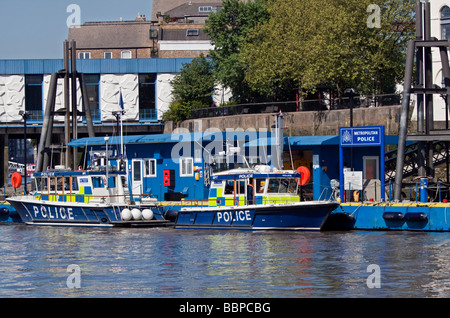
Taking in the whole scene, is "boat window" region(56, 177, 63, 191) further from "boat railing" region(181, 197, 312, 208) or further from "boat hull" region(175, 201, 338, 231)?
"boat hull" region(175, 201, 338, 231)

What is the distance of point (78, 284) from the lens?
73.2ft

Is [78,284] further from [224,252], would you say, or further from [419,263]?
[419,263]

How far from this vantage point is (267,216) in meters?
34.6

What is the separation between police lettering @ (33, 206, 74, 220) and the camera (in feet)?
130

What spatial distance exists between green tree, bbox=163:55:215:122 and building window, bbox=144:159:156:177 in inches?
736

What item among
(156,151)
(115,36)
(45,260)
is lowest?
(45,260)

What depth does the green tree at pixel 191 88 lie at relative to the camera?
64256mm

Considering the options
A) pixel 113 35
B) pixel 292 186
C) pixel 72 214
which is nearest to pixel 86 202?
pixel 72 214

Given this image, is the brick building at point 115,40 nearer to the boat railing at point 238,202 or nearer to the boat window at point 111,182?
the boat window at point 111,182

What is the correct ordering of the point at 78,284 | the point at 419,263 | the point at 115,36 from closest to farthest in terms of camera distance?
the point at 78,284 < the point at 419,263 < the point at 115,36

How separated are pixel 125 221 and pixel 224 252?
415 inches

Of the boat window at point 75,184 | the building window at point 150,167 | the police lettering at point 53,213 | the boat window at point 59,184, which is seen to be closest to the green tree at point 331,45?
the building window at point 150,167

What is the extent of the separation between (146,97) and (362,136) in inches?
1396
